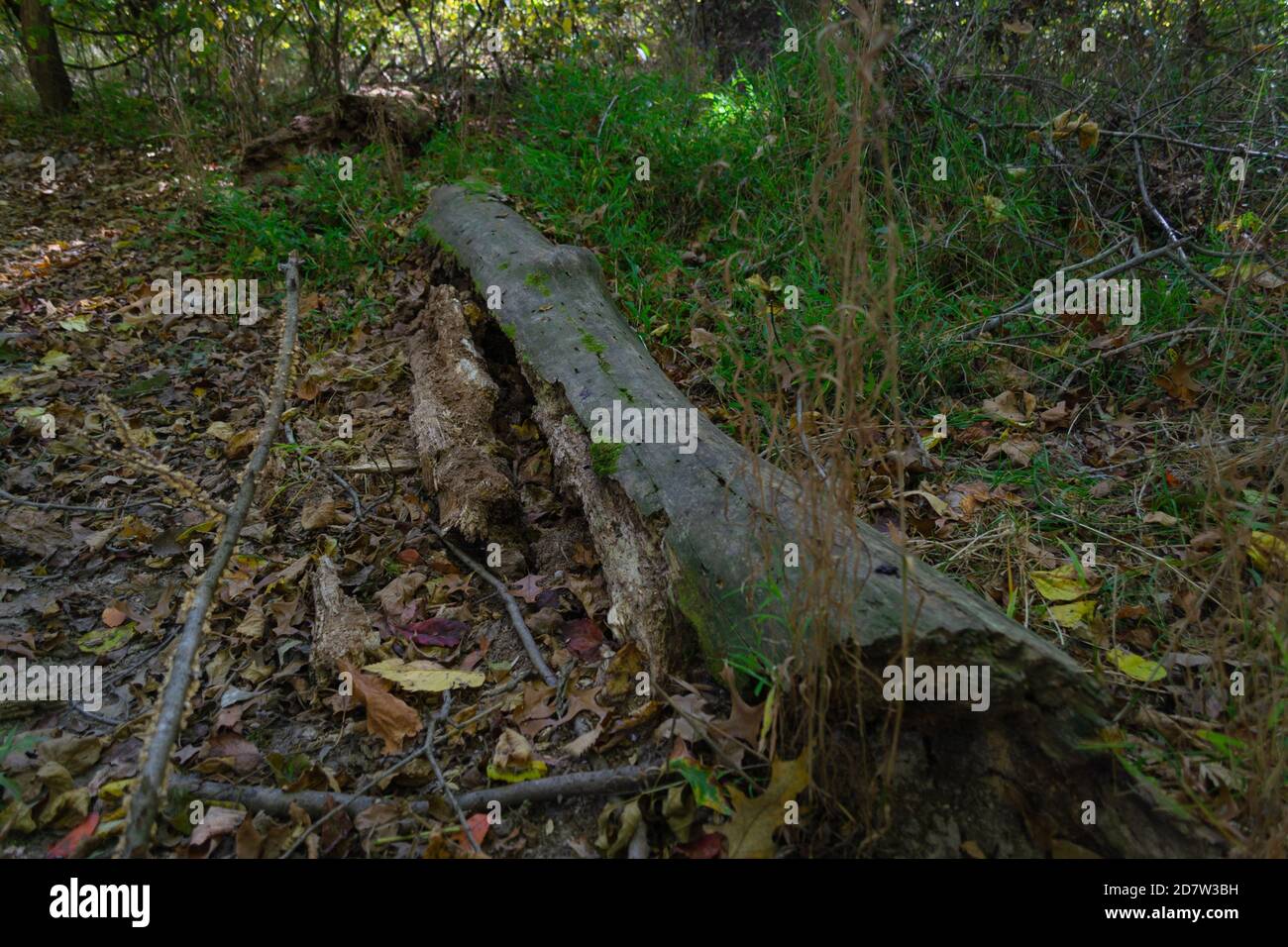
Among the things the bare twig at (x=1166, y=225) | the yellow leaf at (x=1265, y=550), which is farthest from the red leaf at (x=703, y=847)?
the bare twig at (x=1166, y=225)

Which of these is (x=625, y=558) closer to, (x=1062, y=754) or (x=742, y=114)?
(x=1062, y=754)

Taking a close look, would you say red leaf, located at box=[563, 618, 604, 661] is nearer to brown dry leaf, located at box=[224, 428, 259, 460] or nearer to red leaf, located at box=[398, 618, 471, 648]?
red leaf, located at box=[398, 618, 471, 648]

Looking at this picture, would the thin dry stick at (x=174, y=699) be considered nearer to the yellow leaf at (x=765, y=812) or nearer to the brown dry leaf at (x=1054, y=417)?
the yellow leaf at (x=765, y=812)

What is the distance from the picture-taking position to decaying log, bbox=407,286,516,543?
109 inches

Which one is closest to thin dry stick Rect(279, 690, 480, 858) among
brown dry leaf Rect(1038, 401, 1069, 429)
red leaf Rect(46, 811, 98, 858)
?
red leaf Rect(46, 811, 98, 858)

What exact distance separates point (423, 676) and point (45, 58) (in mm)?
8119

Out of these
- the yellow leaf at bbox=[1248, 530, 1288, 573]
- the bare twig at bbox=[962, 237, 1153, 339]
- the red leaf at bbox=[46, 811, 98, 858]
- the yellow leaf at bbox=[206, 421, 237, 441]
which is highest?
the bare twig at bbox=[962, 237, 1153, 339]

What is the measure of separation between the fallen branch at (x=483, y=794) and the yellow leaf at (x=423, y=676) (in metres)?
0.36

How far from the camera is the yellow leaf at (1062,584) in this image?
90.9 inches

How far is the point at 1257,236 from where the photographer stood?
311cm

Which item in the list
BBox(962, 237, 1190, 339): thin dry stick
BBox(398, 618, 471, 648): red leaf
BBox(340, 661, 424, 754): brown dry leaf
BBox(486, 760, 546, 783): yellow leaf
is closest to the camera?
BBox(486, 760, 546, 783): yellow leaf

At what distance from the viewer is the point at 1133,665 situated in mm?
2049

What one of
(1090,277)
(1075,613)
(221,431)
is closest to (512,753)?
(1075,613)
